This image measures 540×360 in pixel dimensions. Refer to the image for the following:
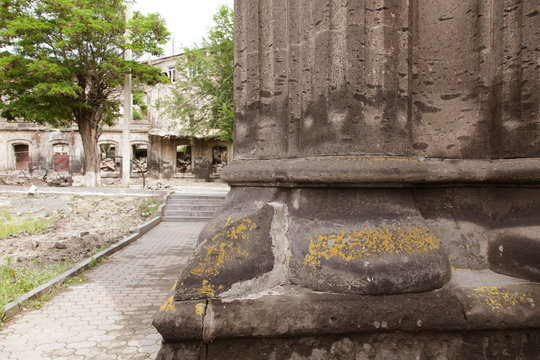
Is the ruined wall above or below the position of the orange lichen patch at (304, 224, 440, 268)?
above

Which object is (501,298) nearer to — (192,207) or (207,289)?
(207,289)

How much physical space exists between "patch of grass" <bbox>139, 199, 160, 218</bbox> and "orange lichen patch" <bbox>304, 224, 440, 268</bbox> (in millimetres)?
10736

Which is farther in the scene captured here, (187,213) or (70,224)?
(187,213)

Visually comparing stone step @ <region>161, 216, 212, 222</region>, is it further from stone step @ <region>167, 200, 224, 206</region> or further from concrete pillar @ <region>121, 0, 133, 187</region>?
concrete pillar @ <region>121, 0, 133, 187</region>

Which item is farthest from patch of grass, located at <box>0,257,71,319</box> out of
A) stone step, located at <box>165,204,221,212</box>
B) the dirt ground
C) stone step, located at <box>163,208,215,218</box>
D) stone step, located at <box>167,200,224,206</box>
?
stone step, located at <box>167,200,224,206</box>

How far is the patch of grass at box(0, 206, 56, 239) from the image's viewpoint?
853 cm

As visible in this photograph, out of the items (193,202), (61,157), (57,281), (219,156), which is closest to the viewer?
(57,281)

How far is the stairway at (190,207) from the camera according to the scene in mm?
11852

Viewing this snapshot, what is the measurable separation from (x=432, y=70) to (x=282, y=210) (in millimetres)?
1097

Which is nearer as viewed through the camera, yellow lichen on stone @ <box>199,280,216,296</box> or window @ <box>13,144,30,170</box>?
yellow lichen on stone @ <box>199,280,216,296</box>

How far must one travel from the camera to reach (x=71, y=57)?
17.0 metres

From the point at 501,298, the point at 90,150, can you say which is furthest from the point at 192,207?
the point at 501,298

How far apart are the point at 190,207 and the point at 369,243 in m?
11.5

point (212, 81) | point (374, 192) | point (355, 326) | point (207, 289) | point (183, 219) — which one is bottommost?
point (183, 219)
